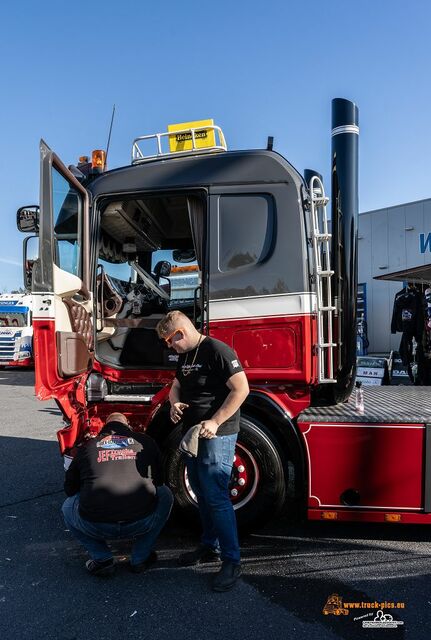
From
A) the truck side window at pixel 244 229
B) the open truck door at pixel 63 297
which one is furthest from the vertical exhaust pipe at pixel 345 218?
the open truck door at pixel 63 297

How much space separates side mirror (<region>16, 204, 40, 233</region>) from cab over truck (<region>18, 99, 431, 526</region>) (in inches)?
1.6

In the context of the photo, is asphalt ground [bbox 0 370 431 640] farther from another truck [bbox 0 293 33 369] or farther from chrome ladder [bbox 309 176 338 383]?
another truck [bbox 0 293 33 369]

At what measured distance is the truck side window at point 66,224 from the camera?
3588 mm

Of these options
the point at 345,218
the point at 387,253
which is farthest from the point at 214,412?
the point at 387,253

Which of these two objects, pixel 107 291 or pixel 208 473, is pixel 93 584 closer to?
pixel 208 473

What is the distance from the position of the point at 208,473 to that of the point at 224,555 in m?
0.54

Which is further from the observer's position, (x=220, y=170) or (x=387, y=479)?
(x=220, y=170)

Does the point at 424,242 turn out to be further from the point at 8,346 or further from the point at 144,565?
the point at 8,346

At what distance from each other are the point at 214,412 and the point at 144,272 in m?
2.15

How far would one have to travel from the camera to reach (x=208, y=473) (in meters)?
3.06

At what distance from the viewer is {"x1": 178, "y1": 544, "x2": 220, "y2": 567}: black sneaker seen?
11.0 feet

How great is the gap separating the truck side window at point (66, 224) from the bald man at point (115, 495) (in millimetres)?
1274

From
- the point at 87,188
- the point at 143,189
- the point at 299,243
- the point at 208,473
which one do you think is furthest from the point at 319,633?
the point at 87,188

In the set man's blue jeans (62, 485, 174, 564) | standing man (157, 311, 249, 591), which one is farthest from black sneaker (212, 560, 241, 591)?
man's blue jeans (62, 485, 174, 564)
